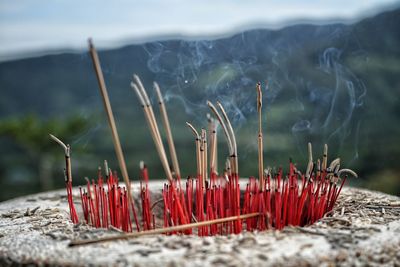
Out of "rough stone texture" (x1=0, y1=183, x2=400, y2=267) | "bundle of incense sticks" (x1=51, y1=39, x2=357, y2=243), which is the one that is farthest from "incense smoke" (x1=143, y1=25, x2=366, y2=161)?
"rough stone texture" (x1=0, y1=183, x2=400, y2=267)

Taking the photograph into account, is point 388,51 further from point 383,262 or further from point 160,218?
point 383,262

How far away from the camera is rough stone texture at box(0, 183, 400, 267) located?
1546mm

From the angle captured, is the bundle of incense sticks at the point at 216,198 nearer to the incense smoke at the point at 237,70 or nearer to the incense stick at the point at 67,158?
the incense stick at the point at 67,158

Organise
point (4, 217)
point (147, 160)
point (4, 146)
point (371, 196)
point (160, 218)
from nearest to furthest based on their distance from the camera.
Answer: point (4, 217) → point (371, 196) → point (160, 218) → point (147, 160) → point (4, 146)

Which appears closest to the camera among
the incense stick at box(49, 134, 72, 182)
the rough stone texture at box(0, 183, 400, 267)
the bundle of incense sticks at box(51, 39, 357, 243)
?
the rough stone texture at box(0, 183, 400, 267)

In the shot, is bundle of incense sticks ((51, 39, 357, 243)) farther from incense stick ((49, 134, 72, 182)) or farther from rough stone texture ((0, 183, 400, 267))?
rough stone texture ((0, 183, 400, 267))

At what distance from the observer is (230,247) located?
1.63m

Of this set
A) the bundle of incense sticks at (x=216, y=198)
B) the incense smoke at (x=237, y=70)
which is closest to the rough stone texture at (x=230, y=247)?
the bundle of incense sticks at (x=216, y=198)

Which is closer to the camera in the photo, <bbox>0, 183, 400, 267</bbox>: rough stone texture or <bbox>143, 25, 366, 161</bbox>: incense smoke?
<bbox>0, 183, 400, 267</bbox>: rough stone texture

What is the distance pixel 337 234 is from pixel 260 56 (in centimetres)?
222

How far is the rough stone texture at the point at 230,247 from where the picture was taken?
155 cm

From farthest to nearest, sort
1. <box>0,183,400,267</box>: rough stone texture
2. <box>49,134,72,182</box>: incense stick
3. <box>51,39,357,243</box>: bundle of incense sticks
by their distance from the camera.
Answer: <box>49,134,72,182</box>: incense stick
<box>51,39,357,243</box>: bundle of incense sticks
<box>0,183,400,267</box>: rough stone texture

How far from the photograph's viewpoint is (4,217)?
92.5 inches

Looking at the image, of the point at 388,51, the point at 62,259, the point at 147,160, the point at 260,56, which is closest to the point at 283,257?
the point at 62,259
